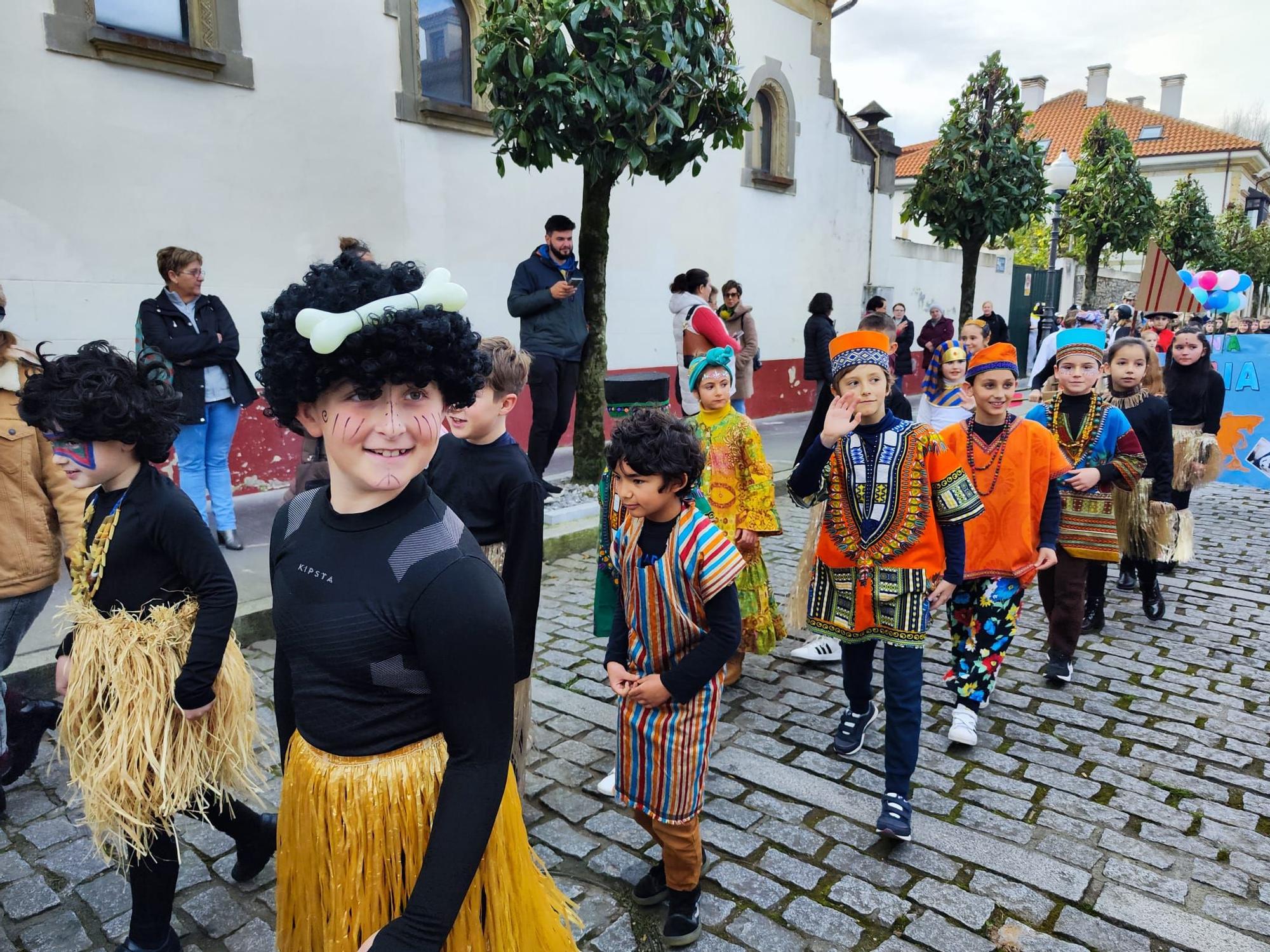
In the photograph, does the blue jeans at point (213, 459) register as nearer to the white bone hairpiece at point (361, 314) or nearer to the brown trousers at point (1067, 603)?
the white bone hairpiece at point (361, 314)

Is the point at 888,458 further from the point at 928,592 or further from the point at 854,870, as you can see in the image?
the point at 854,870

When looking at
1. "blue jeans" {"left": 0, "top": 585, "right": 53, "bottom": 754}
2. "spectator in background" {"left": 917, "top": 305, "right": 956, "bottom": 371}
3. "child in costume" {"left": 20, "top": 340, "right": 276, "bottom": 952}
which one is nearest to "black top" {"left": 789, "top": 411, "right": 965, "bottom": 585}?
"child in costume" {"left": 20, "top": 340, "right": 276, "bottom": 952}

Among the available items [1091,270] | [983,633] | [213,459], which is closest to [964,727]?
[983,633]

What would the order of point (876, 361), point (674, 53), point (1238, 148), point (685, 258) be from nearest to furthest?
point (876, 361) < point (674, 53) < point (685, 258) < point (1238, 148)

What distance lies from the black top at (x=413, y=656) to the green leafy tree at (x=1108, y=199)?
726 inches

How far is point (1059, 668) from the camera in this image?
4340 millimetres

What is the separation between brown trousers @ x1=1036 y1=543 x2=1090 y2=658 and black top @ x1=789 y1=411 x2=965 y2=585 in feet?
4.89

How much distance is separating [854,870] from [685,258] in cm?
911

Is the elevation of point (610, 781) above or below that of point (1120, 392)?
below

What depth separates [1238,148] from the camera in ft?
132

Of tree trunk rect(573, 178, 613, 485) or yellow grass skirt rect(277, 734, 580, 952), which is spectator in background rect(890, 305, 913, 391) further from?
yellow grass skirt rect(277, 734, 580, 952)

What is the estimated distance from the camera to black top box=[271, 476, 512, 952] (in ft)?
4.42

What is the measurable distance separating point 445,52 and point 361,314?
7.88 meters

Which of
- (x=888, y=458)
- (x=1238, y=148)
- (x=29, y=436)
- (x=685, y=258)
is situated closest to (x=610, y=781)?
(x=888, y=458)
